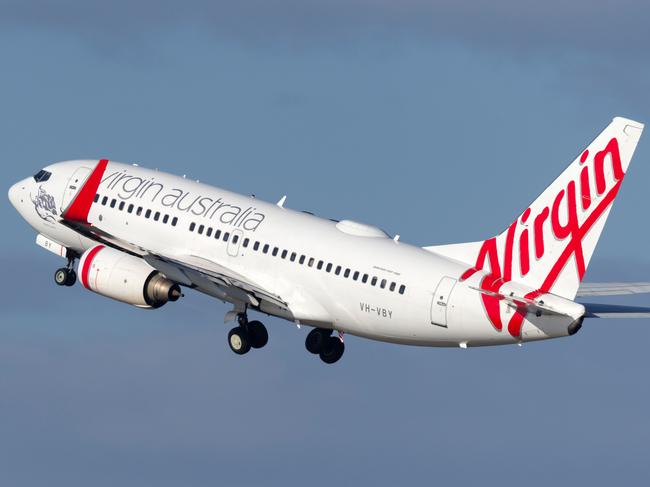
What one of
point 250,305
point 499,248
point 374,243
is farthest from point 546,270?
point 250,305

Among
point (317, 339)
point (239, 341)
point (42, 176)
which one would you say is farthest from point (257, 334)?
point (42, 176)

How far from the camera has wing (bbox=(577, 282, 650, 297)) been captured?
2977 inches

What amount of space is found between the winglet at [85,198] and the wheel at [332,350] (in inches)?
479

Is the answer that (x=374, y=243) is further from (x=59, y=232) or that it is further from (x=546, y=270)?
(x=59, y=232)

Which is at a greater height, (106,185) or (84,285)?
(106,185)

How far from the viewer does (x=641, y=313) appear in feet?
240

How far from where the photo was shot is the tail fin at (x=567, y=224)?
233 feet

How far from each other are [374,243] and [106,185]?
14.3 m

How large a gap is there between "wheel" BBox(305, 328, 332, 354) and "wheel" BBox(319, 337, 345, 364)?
18 cm

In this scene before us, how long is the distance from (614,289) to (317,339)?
42.9 feet

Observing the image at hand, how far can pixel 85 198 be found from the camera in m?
85.3

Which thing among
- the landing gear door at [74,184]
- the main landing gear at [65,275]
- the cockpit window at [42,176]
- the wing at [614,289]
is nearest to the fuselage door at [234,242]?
the landing gear door at [74,184]

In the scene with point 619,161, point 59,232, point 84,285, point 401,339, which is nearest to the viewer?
point 619,161

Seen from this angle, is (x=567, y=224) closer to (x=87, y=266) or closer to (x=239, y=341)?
(x=239, y=341)
